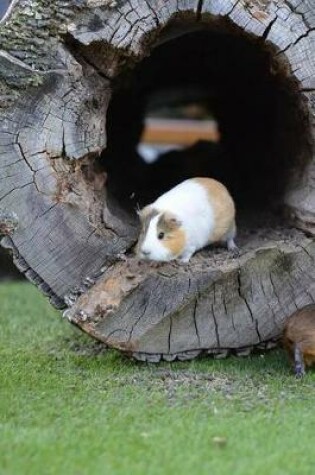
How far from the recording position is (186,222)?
17.0 ft

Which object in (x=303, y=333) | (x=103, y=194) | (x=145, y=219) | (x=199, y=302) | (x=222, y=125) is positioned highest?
(x=103, y=194)

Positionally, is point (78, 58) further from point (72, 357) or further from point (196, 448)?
point (196, 448)

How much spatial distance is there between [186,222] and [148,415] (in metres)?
1.44

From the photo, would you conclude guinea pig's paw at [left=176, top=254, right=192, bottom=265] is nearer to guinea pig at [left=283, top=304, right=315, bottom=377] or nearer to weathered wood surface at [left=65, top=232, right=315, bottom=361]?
weathered wood surface at [left=65, top=232, right=315, bottom=361]

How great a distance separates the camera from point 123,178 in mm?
7434

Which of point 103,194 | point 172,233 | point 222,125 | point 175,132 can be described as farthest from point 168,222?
point 175,132

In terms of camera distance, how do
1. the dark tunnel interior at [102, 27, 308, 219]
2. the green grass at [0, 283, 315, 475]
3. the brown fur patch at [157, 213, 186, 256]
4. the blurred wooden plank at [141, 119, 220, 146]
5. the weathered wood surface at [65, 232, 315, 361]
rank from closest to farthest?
the green grass at [0, 283, 315, 475]
the weathered wood surface at [65, 232, 315, 361]
the brown fur patch at [157, 213, 186, 256]
the dark tunnel interior at [102, 27, 308, 219]
the blurred wooden plank at [141, 119, 220, 146]

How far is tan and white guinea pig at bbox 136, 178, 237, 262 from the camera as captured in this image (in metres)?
4.96

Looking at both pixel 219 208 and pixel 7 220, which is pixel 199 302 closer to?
pixel 219 208

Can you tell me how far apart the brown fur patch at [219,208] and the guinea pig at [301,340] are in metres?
0.83

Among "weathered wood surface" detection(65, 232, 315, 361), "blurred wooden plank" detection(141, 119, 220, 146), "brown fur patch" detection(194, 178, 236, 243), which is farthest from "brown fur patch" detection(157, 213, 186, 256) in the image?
"blurred wooden plank" detection(141, 119, 220, 146)

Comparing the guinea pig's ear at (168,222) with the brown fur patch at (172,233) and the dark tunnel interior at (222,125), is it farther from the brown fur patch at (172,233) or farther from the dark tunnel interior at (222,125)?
the dark tunnel interior at (222,125)

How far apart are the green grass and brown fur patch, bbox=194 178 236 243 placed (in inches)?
30.5

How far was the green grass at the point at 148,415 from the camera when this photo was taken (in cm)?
346
